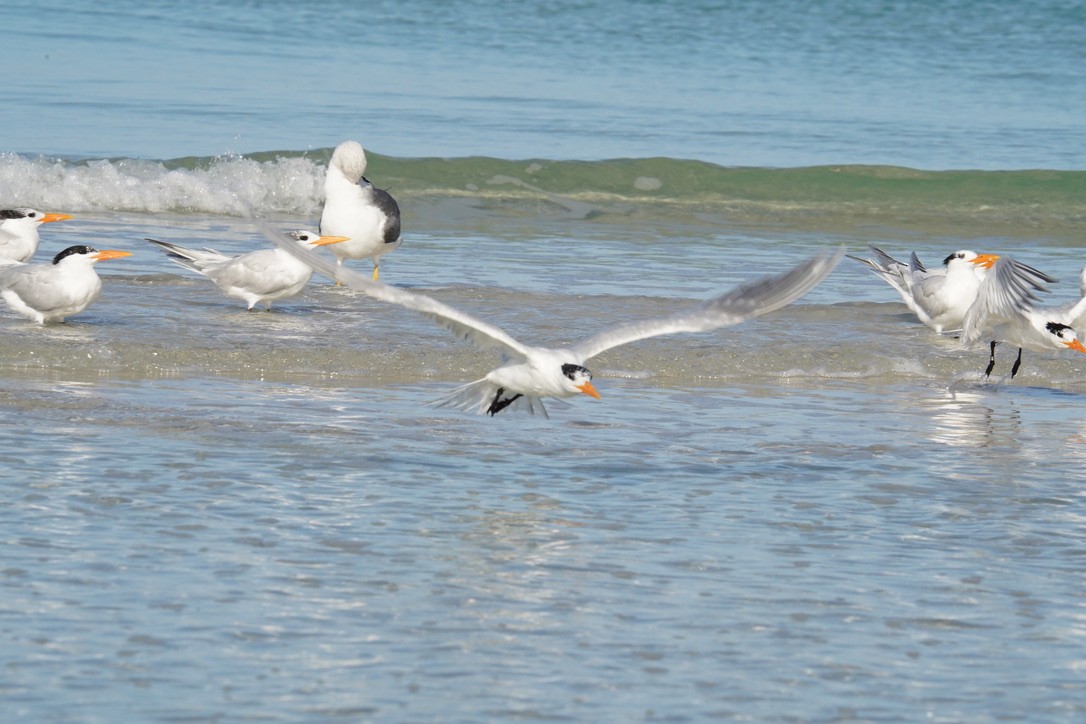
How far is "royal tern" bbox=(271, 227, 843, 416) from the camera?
711 cm

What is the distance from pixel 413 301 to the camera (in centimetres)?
670

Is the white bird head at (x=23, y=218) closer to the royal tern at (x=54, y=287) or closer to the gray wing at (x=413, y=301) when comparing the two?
the royal tern at (x=54, y=287)

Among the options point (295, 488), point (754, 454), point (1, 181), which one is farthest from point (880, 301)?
point (1, 181)

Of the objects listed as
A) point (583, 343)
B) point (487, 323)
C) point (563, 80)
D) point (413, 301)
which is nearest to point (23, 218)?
point (487, 323)

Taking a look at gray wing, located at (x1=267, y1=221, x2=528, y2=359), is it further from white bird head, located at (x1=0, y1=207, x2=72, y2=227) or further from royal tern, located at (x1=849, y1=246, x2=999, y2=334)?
white bird head, located at (x1=0, y1=207, x2=72, y2=227)

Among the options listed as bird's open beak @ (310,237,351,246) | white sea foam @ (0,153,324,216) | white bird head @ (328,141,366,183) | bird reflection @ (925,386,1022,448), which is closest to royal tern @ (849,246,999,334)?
bird reflection @ (925,386,1022,448)

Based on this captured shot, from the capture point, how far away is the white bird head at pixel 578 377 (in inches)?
279

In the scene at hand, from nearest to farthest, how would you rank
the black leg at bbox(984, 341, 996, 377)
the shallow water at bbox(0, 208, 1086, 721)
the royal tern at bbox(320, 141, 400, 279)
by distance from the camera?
the shallow water at bbox(0, 208, 1086, 721), the black leg at bbox(984, 341, 996, 377), the royal tern at bbox(320, 141, 400, 279)

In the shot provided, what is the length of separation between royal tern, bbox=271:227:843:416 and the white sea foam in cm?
838

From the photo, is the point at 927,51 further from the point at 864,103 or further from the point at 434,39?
the point at 434,39

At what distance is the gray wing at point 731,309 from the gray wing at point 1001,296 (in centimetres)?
245

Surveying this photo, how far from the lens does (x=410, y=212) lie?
16.2m

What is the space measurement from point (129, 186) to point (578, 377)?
31.0ft

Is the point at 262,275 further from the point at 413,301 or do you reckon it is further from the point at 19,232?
the point at 413,301
